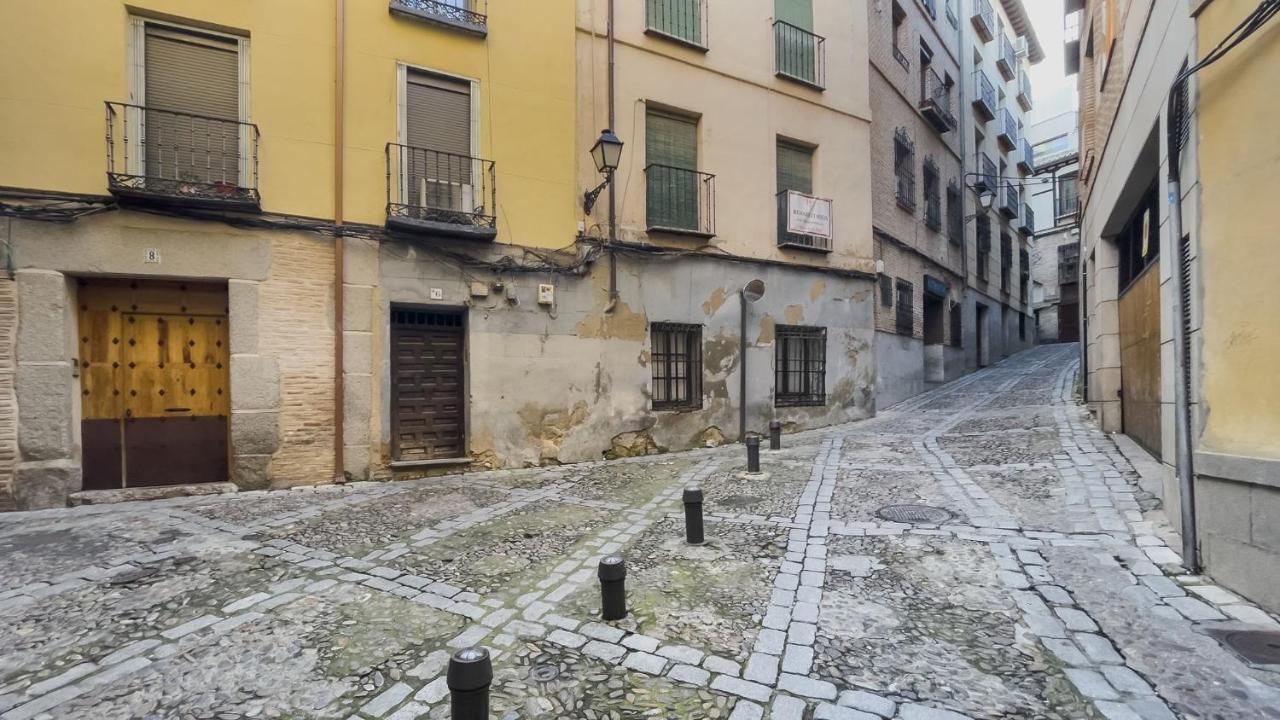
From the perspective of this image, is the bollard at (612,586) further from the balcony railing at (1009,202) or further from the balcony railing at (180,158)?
the balcony railing at (1009,202)

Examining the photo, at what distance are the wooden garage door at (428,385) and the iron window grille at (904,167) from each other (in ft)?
39.3

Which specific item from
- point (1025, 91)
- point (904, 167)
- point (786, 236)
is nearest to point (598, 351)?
point (786, 236)

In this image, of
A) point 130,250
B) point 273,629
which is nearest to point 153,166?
point 130,250

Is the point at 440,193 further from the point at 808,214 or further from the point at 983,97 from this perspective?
the point at 983,97

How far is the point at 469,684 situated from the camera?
7.12 feet

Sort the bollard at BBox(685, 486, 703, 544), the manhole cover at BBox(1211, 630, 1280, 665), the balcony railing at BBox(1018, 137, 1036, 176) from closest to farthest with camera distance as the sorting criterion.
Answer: the manhole cover at BBox(1211, 630, 1280, 665) < the bollard at BBox(685, 486, 703, 544) < the balcony railing at BBox(1018, 137, 1036, 176)

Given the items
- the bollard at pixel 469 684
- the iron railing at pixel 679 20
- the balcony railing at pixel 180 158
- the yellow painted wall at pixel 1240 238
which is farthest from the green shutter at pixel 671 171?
the bollard at pixel 469 684

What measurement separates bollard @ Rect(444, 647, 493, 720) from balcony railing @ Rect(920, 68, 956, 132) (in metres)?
18.4

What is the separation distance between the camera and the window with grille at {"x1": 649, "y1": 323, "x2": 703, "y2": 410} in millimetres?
10328

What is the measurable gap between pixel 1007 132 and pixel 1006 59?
3161 mm

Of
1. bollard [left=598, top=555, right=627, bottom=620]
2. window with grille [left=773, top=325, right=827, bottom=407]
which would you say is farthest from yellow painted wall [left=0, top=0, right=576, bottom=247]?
bollard [left=598, top=555, right=627, bottom=620]

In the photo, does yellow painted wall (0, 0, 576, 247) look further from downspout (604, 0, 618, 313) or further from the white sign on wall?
the white sign on wall

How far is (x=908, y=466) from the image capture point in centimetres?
760

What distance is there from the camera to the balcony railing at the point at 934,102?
1633 centimetres
